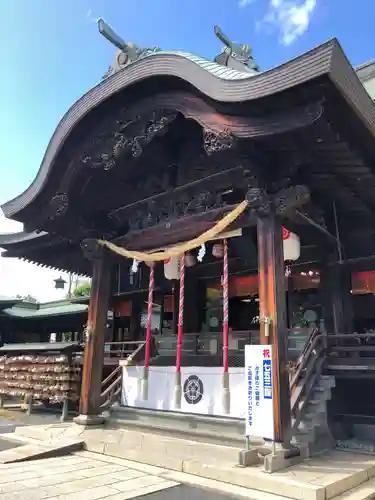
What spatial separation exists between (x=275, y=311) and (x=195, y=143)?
3.31 metres

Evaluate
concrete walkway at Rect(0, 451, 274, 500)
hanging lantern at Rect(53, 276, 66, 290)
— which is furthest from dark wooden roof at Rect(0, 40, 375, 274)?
hanging lantern at Rect(53, 276, 66, 290)

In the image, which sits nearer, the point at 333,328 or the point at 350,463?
the point at 350,463

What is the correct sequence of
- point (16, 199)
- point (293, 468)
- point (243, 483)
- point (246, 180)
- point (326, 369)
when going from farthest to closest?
point (16, 199), point (326, 369), point (246, 180), point (293, 468), point (243, 483)

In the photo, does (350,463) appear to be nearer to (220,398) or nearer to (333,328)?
(220,398)

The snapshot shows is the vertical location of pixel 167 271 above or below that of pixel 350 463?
above

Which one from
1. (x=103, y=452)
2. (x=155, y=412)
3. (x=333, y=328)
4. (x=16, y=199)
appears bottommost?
(x=103, y=452)

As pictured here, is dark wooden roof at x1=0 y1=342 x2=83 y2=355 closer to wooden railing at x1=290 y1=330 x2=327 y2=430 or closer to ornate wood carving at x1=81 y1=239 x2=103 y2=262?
ornate wood carving at x1=81 y1=239 x2=103 y2=262

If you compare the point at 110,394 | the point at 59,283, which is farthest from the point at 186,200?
the point at 59,283

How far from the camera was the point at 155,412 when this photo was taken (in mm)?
7750

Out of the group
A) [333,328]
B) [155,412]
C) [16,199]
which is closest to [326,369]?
[333,328]

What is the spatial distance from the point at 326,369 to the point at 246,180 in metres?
3.83

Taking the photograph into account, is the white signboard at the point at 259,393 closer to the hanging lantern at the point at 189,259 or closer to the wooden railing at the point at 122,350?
the hanging lantern at the point at 189,259

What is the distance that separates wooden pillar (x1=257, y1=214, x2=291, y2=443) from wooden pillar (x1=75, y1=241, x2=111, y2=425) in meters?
3.89

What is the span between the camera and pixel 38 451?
635cm
